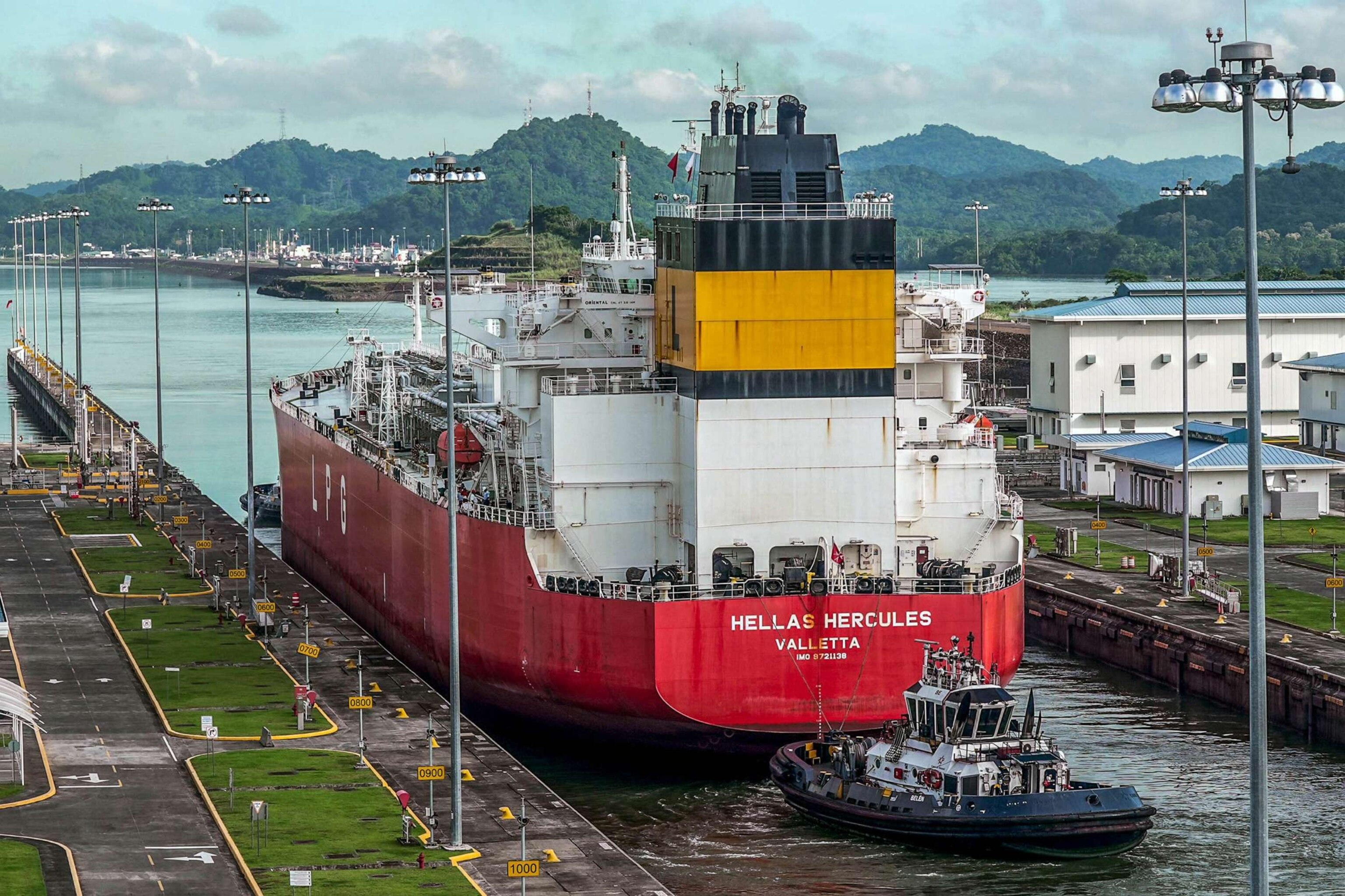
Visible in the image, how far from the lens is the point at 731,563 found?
41.3 metres

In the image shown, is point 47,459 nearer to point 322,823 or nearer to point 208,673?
point 208,673

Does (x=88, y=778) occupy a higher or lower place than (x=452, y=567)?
lower

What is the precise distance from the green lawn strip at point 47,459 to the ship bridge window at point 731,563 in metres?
64.8

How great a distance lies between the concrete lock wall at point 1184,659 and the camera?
148 feet

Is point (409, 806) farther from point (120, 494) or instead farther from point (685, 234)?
point (120, 494)

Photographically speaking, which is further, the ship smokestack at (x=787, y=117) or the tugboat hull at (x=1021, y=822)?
the ship smokestack at (x=787, y=117)

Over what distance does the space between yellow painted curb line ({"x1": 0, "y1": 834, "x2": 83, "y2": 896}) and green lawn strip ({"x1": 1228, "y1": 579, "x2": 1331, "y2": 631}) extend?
3100 cm

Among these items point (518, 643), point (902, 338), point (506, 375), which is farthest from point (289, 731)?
point (902, 338)

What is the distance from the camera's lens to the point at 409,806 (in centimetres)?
3641

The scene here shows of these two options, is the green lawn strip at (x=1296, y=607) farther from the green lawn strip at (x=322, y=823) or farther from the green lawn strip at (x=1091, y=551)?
the green lawn strip at (x=322, y=823)

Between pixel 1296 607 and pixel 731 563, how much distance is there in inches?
771

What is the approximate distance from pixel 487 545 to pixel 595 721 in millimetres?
5153

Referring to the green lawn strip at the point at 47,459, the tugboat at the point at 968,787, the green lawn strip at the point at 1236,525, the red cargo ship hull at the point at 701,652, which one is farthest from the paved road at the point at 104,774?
the green lawn strip at the point at 47,459

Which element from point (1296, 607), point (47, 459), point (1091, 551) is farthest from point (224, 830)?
point (47, 459)
